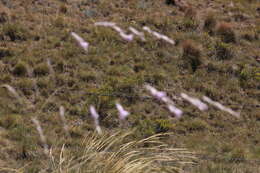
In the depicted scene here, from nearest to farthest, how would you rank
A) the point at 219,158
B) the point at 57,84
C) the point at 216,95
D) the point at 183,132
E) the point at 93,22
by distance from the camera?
the point at 219,158 < the point at 183,132 < the point at 57,84 < the point at 216,95 < the point at 93,22

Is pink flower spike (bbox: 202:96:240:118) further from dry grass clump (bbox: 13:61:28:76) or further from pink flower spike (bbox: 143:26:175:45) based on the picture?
dry grass clump (bbox: 13:61:28:76)

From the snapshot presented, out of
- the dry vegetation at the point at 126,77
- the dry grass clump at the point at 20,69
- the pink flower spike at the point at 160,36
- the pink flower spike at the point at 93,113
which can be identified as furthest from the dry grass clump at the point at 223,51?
the dry grass clump at the point at 20,69

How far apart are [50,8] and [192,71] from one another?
343cm

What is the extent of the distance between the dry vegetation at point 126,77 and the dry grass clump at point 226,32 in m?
0.02

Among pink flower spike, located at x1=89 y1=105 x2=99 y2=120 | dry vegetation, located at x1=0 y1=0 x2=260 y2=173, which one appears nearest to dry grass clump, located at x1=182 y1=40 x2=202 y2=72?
dry vegetation, located at x1=0 y1=0 x2=260 y2=173

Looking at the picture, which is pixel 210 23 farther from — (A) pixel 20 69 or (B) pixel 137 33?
(A) pixel 20 69

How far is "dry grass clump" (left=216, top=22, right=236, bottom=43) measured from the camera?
869cm

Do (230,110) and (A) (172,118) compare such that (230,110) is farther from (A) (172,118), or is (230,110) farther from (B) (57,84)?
(B) (57,84)

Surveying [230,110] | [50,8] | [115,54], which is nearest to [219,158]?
→ [230,110]

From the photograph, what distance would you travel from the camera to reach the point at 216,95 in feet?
22.4

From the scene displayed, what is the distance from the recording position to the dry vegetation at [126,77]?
17.0 feet

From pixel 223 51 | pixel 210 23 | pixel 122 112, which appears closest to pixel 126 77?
pixel 122 112

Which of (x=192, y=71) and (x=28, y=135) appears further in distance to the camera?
(x=192, y=71)

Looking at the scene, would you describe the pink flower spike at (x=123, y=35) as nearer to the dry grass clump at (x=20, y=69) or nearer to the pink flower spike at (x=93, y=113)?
the dry grass clump at (x=20, y=69)
